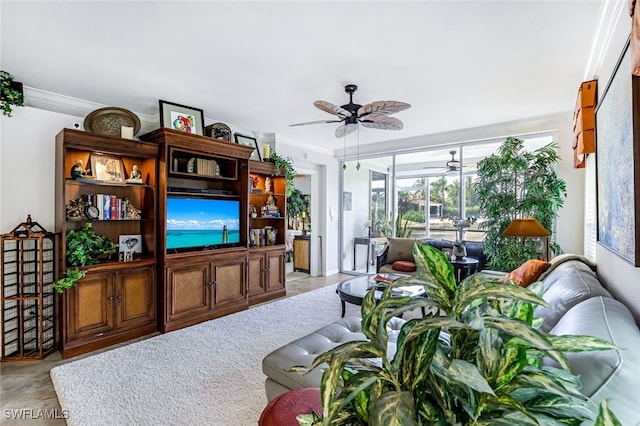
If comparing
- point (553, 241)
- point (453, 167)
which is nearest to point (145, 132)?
point (453, 167)

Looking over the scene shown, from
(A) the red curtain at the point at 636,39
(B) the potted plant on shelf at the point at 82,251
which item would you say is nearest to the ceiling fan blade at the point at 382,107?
(A) the red curtain at the point at 636,39

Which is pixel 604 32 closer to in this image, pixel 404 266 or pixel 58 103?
pixel 404 266

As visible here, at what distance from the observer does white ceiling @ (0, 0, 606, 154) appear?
2068 millimetres

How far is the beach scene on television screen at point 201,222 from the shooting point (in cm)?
370

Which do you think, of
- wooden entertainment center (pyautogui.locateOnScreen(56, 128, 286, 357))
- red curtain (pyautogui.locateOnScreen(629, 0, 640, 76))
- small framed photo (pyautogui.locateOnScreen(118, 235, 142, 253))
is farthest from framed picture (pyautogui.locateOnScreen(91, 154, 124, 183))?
red curtain (pyautogui.locateOnScreen(629, 0, 640, 76))

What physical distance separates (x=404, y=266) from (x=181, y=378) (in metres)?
3.30

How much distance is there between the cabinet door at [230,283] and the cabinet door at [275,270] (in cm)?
53

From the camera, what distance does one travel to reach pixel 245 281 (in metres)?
4.28

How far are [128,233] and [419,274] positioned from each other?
12.8 ft

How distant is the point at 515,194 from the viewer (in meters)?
4.26

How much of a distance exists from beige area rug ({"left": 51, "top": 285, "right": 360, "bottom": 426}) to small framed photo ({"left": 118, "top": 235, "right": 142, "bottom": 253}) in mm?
1036

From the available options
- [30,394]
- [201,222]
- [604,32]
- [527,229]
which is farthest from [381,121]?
[30,394]

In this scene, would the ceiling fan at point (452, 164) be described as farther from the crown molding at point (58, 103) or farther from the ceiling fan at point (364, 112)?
the crown molding at point (58, 103)

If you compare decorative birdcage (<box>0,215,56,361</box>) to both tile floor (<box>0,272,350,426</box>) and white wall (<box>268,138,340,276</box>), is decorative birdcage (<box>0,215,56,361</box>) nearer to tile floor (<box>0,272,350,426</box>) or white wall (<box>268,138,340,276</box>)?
tile floor (<box>0,272,350,426</box>)
